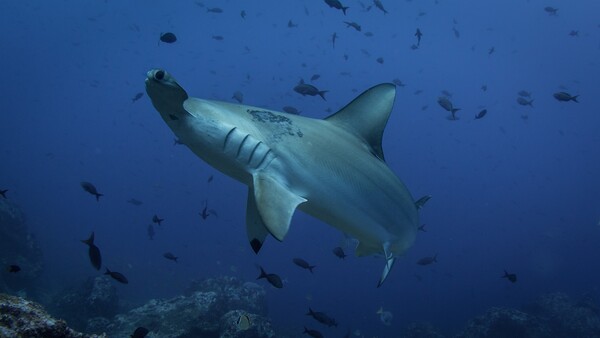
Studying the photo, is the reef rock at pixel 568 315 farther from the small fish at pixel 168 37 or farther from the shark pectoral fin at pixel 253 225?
the small fish at pixel 168 37

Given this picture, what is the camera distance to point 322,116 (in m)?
74.9

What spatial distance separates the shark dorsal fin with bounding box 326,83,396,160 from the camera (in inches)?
155

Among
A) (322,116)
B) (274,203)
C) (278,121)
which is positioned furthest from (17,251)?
(322,116)

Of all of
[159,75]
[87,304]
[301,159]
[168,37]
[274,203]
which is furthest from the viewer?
[87,304]

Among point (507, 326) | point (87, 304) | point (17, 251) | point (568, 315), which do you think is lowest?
point (568, 315)

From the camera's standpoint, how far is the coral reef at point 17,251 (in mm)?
14523

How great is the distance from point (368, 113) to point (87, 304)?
1374 cm

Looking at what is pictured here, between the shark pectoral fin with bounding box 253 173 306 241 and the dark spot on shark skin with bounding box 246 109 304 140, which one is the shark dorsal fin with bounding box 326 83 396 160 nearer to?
the dark spot on shark skin with bounding box 246 109 304 140

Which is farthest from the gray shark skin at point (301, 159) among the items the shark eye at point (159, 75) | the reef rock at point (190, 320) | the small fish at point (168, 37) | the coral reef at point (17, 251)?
the coral reef at point (17, 251)

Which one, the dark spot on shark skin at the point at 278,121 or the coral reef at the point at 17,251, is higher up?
the dark spot on shark skin at the point at 278,121

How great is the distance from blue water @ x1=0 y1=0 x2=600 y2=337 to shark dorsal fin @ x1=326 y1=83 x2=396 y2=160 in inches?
721

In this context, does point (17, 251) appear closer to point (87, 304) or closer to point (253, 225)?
point (87, 304)

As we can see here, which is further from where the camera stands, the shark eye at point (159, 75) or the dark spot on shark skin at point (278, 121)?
the dark spot on shark skin at point (278, 121)

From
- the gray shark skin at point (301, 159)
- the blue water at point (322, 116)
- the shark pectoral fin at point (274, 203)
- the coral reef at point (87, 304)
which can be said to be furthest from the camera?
the blue water at point (322, 116)
